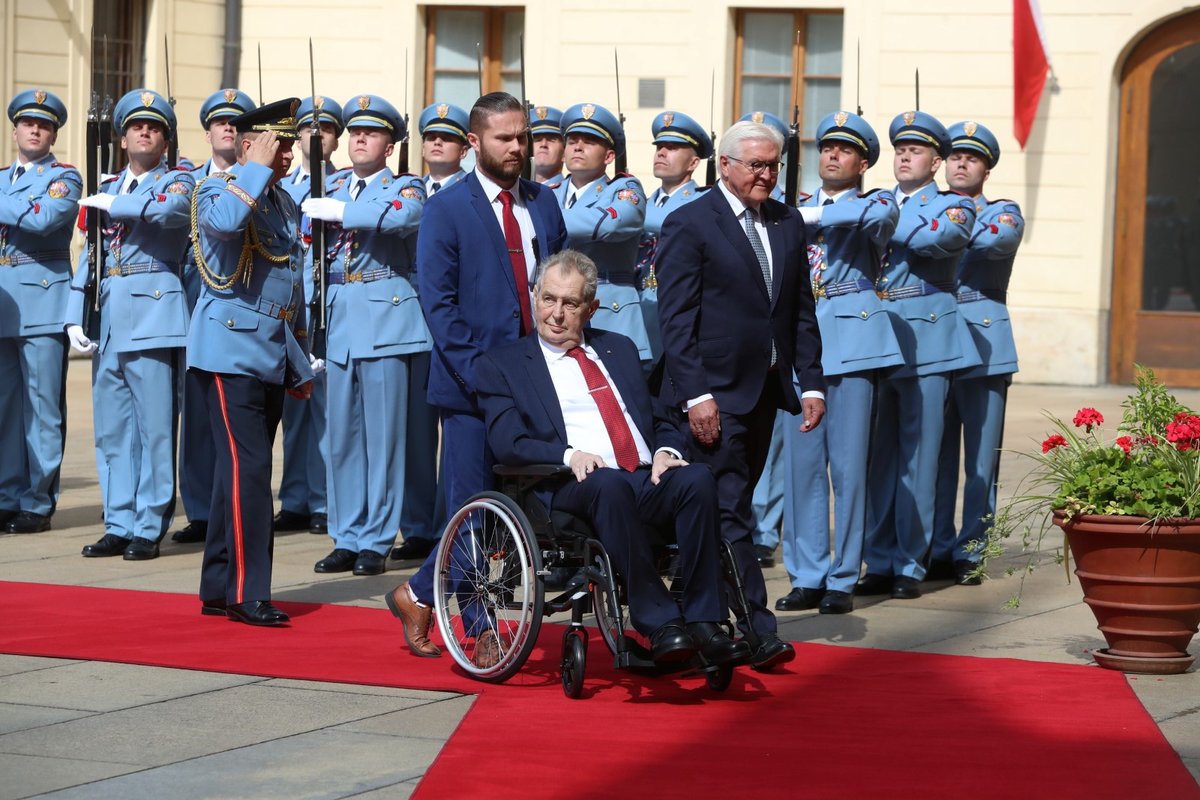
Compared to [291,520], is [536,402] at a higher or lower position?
higher

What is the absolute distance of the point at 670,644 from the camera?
5.51 m

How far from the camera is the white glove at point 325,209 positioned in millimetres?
8219

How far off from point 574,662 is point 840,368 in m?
2.28

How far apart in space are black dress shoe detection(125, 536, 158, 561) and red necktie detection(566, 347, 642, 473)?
9.61ft

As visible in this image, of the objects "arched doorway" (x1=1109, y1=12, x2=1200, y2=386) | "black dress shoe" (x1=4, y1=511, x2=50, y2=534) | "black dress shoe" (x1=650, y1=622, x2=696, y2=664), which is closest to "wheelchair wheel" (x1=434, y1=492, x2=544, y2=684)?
"black dress shoe" (x1=650, y1=622, x2=696, y2=664)

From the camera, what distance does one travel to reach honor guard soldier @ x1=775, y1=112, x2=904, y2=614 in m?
Result: 7.40

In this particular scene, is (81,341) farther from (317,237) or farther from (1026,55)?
(1026,55)

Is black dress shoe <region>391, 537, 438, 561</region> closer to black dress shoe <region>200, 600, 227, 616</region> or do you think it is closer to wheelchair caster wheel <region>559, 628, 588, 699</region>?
black dress shoe <region>200, 600, 227, 616</region>

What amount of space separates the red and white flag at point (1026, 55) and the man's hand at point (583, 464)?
11.3 m

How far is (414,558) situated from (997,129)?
9.49 meters

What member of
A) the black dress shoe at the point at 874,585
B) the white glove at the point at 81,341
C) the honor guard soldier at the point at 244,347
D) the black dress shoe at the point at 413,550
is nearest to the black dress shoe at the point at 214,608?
the honor guard soldier at the point at 244,347

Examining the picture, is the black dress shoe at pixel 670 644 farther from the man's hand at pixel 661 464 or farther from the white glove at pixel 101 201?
the white glove at pixel 101 201

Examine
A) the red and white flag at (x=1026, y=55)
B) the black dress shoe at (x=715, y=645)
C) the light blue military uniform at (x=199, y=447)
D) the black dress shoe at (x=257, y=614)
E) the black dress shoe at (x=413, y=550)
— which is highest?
the red and white flag at (x=1026, y=55)

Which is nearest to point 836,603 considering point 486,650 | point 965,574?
point 965,574
